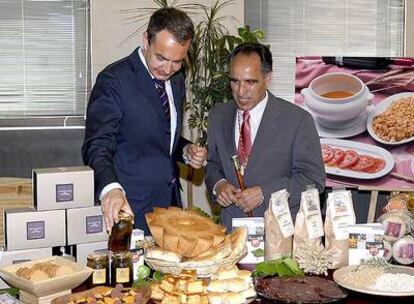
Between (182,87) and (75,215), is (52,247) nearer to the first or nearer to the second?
(75,215)

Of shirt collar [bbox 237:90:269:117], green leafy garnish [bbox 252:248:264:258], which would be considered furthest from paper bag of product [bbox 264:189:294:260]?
shirt collar [bbox 237:90:269:117]

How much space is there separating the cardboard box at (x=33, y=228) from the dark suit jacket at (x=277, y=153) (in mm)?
849

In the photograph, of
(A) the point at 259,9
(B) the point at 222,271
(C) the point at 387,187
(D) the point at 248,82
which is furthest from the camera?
(A) the point at 259,9

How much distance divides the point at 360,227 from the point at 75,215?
3.09ft

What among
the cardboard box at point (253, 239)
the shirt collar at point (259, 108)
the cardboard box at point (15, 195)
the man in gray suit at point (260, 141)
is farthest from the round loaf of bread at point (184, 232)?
the cardboard box at point (15, 195)

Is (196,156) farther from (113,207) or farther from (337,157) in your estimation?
(337,157)

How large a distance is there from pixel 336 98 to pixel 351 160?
1.23 feet

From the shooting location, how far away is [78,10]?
4.55 meters

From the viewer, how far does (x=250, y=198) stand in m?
2.62

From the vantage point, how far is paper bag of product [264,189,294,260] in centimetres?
224

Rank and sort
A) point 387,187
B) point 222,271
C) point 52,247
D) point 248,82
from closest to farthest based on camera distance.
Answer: point 222,271 → point 52,247 → point 248,82 → point 387,187

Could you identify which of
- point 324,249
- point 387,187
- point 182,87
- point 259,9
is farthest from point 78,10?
point 324,249

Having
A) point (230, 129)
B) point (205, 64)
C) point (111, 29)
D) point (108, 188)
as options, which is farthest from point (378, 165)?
point (108, 188)

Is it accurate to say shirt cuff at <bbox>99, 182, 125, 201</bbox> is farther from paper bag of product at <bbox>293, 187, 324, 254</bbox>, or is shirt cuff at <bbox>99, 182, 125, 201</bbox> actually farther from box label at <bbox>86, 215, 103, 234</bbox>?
paper bag of product at <bbox>293, 187, 324, 254</bbox>
